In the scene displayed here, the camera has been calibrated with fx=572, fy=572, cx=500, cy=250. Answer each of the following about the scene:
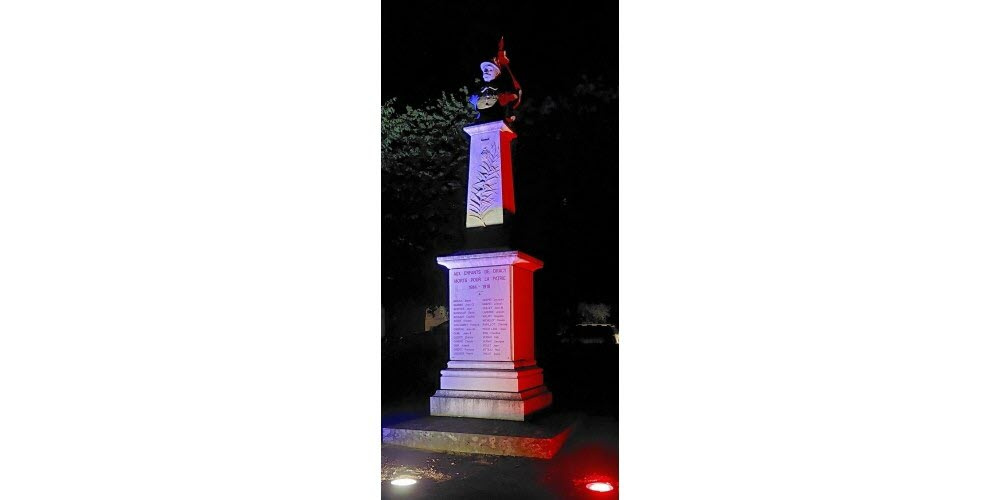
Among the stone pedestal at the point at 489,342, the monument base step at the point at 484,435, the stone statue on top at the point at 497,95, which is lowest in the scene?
the monument base step at the point at 484,435

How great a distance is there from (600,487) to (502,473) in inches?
30.3

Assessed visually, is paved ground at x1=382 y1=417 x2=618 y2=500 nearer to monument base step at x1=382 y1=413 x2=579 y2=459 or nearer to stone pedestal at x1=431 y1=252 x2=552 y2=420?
monument base step at x1=382 y1=413 x2=579 y2=459

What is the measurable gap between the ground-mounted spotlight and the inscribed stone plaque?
1.68 metres

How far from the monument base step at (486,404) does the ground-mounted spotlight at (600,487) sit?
1369mm

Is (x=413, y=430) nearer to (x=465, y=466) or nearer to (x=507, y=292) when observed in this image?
(x=465, y=466)

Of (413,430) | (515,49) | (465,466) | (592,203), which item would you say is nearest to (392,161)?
(515,49)

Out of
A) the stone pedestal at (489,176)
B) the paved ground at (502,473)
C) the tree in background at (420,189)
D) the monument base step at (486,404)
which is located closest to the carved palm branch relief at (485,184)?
the stone pedestal at (489,176)

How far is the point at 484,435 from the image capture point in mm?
4984

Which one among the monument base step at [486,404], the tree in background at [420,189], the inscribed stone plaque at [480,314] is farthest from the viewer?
the tree in background at [420,189]

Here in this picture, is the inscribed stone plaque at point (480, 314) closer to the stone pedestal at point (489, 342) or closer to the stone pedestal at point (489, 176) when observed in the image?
the stone pedestal at point (489, 342)

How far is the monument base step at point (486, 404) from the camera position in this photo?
548 centimetres

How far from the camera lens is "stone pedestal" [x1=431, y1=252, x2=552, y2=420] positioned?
555cm

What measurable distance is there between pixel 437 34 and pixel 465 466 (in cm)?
401

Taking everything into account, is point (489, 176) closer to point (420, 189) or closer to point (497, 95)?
point (497, 95)
